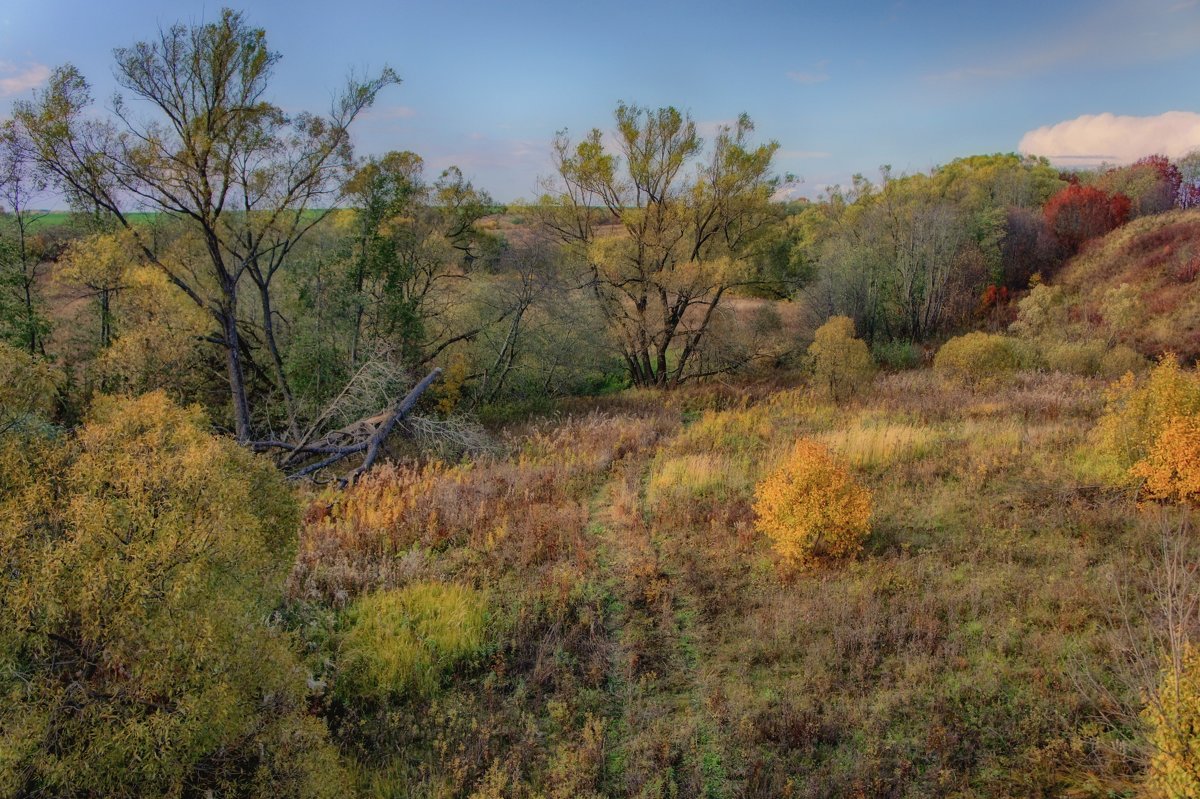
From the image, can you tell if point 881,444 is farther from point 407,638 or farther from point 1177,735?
point 407,638

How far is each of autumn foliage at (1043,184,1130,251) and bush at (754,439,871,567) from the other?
37700 millimetres

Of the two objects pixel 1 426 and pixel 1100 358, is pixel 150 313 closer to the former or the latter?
pixel 1 426

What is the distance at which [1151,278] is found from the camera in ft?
93.2

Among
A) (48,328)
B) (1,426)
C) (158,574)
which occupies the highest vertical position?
(48,328)

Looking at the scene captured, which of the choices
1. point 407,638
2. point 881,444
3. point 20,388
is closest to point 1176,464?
point 881,444

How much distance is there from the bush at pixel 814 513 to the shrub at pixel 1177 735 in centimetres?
381

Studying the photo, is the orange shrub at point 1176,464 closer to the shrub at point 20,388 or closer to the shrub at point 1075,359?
the shrub at point 20,388

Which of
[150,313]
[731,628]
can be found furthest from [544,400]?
[731,628]

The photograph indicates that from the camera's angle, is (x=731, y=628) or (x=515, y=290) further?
(x=515, y=290)

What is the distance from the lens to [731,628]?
6.55 metres

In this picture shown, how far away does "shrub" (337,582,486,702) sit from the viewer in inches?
221

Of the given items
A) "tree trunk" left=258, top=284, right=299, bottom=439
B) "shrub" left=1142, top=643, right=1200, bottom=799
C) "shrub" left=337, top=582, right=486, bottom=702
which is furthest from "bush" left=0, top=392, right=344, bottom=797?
"tree trunk" left=258, top=284, right=299, bottom=439

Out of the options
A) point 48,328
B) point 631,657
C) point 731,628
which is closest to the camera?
point 631,657

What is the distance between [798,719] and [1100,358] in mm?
22377
